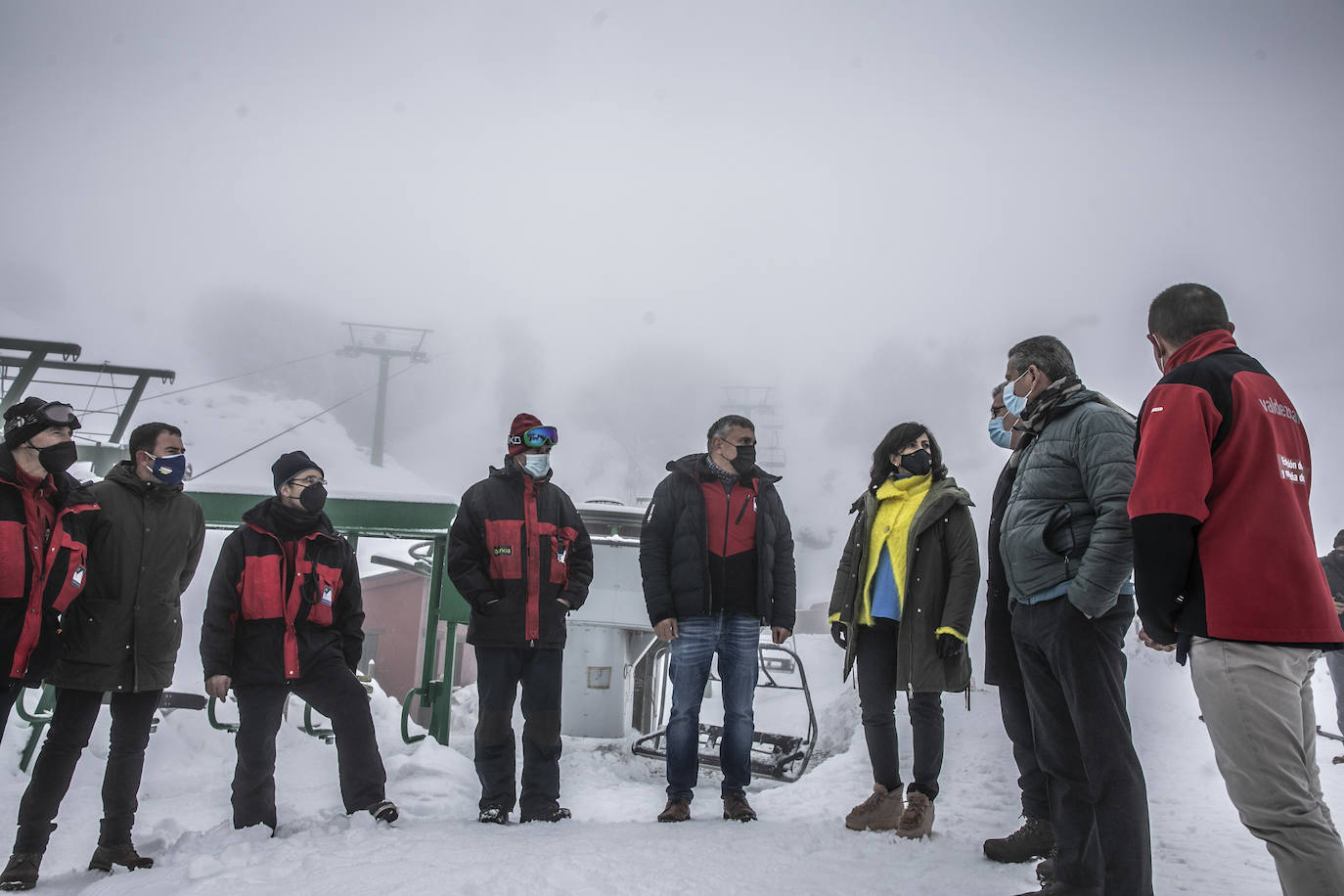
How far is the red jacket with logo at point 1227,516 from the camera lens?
5.90 ft

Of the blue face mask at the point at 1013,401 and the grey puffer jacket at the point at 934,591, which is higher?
the blue face mask at the point at 1013,401

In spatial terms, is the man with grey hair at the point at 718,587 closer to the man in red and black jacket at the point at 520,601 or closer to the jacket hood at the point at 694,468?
the jacket hood at the point at 694,468

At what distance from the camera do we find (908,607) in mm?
3592

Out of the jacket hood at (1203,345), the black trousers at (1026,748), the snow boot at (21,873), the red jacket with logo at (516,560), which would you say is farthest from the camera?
the red jacket with logo at (516,560)

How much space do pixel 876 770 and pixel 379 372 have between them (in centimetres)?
3197

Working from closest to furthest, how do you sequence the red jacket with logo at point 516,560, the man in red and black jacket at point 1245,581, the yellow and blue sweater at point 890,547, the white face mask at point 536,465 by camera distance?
1. the man in red and black jacket at point 1245,581
2. the yellow and blue sweater at point 890,547
3. the red jacket with logo at point 516,560
4. the white face mask at point 536,465

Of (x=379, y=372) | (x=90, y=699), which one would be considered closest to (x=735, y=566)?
(x=90, y=699)

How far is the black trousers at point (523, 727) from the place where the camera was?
3.69m

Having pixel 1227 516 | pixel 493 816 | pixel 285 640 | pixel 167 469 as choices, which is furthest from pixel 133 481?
pixel 1227 516

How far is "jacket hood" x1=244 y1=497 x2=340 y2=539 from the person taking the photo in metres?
3.71

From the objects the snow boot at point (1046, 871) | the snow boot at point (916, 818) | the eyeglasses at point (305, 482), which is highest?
the eyeglasses at point (305, 482)

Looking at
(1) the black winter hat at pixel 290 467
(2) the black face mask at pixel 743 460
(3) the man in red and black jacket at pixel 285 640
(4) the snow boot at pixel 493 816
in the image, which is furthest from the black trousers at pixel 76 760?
(2) the black face mask at pixel 743 460

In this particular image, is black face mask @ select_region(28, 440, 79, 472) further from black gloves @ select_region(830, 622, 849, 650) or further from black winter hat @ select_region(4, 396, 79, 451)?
black gloves @ select_region(830, 622, 849, 650)

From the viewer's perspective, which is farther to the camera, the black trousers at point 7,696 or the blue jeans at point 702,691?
the blue jeans at point 702,691
